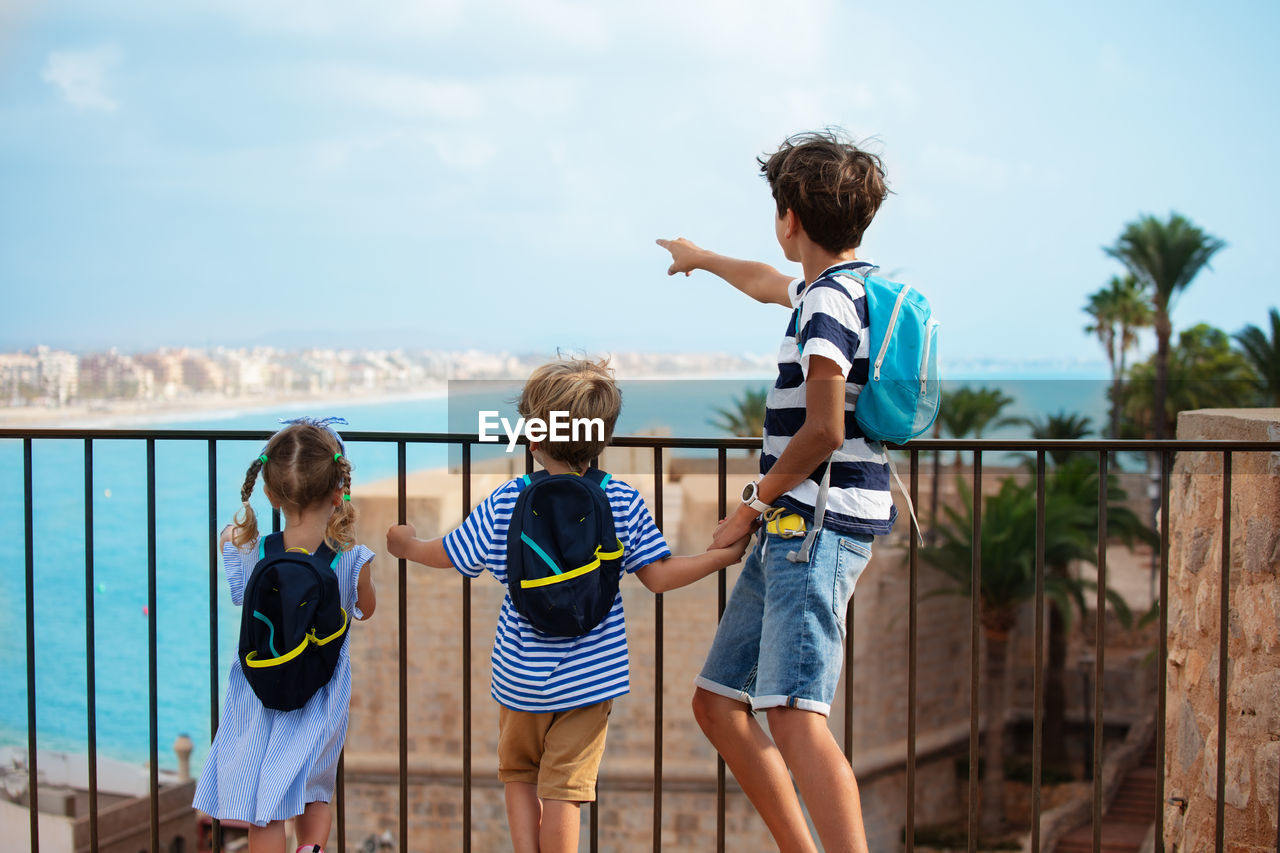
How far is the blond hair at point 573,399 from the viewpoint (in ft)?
6.46

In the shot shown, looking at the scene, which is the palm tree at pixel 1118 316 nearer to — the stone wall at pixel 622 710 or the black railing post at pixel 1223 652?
the stone wall at pixel 622 710

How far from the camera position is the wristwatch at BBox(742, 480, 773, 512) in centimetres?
188

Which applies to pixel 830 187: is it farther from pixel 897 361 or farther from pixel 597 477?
pixel 597 477

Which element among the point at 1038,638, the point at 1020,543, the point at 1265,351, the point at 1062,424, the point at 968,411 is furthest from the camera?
the point at 1062,424

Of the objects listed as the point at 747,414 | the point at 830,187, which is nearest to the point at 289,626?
the point at 830,187

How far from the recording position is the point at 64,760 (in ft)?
173

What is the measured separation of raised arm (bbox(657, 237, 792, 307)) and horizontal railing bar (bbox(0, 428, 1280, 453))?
332 millimetres

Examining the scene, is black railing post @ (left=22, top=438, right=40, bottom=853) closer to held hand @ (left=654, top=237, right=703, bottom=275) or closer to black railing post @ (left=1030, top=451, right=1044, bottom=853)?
held hand @ (left=654, top=237, right=703, bottom=275)

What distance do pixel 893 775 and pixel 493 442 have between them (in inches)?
832

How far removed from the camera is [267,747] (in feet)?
6.95

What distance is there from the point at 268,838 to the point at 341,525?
0.68m

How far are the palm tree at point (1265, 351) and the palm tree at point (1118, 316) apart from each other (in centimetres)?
962

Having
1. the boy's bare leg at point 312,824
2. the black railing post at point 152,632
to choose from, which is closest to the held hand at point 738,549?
the boy's bare leg at point 312,824

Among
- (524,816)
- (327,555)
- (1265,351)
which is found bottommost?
(524,816)
